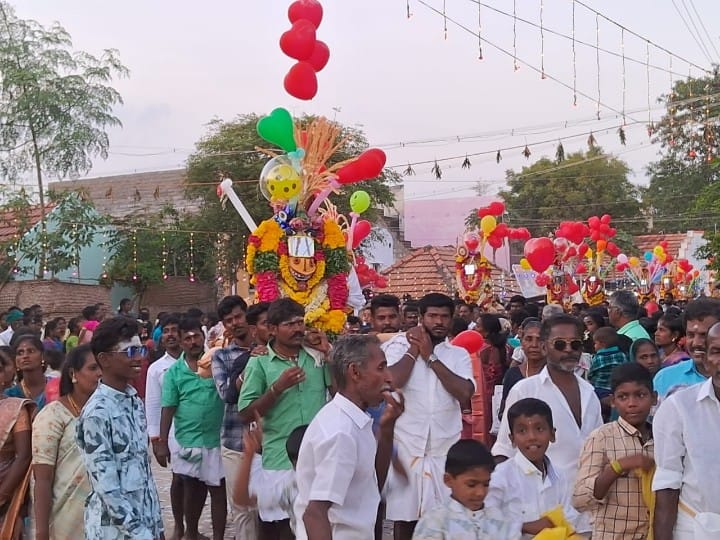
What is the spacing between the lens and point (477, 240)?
20047mm

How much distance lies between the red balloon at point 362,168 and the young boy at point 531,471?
13.1 feet

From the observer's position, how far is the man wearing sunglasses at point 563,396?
17.0ft

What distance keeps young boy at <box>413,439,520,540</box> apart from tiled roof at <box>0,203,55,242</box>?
20.5 m

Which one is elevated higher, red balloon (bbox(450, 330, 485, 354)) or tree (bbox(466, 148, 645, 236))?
tree (bbox(466, 148, 645, 236))

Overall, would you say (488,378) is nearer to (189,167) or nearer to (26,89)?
(26,89)

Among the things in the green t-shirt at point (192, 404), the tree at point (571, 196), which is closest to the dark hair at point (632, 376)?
the green t-shirt at point (192, 404)

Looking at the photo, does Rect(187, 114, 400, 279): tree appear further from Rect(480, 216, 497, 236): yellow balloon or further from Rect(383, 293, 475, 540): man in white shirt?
Rect(383, 293, 475, 540): man in white shirt

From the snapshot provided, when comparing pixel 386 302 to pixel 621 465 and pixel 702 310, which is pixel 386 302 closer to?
pixel 702 310

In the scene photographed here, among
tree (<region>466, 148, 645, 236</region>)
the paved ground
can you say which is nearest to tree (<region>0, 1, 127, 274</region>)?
the paved ground

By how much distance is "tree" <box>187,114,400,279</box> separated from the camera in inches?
1036

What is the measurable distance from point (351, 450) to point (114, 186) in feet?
A: 118

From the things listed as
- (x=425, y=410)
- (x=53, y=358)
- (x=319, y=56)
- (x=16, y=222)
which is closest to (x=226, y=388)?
(x=425, y=410)

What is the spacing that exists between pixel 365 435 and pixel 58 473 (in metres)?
1.83

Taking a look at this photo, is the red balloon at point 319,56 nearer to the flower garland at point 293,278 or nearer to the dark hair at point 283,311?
the flower garland at point 293,278
